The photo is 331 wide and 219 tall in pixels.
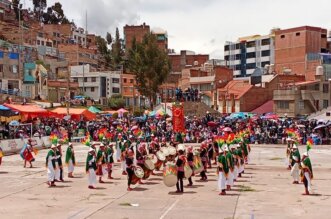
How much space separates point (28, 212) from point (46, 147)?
29.4m

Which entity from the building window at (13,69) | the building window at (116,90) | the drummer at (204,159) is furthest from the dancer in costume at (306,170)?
the building window at (116,90)

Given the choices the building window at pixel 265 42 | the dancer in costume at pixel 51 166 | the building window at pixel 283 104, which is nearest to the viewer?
the dancer in costume at pixel 51 166

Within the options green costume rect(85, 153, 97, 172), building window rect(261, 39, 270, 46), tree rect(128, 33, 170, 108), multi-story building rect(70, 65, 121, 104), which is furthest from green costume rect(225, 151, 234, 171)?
building window rect(261, 39, 270, 46)

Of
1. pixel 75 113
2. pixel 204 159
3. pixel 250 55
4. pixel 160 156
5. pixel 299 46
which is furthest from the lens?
pixel 250 55

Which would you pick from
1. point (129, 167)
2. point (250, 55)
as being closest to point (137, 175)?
point (129, 167)

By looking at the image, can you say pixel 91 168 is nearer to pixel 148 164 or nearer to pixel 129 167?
pixel 129 167

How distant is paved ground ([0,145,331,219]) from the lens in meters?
16.8

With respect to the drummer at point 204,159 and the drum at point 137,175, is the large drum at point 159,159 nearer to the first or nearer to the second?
the drummer at point 204,159

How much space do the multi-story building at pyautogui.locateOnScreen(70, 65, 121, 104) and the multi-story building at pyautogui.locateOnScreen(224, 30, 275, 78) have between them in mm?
31100

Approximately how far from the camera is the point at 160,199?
1961cm

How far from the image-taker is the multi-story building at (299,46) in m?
90.2

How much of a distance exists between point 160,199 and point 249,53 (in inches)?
3824

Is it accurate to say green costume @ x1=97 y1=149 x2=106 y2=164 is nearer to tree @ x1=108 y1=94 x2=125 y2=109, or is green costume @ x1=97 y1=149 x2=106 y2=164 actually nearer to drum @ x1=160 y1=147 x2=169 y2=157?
drum @ x1=160 y1=147 x2=169 y2=157

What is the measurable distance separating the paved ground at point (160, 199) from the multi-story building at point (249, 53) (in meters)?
84.0
